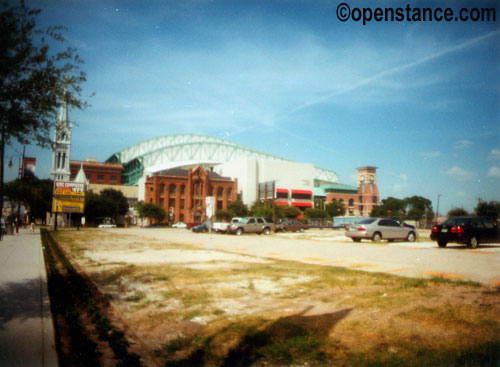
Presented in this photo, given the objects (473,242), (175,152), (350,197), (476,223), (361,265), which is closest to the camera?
(361,265)

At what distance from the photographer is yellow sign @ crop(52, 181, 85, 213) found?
40.7 meters

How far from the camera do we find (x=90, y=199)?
7300cm

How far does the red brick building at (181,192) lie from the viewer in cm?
9138

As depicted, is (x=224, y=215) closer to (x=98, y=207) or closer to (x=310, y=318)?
(x=98, y=207)

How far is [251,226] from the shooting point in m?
37.1

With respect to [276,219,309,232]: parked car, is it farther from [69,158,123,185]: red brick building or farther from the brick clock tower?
[69,158,123,185]: red brick building

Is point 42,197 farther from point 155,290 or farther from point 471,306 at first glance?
point 471,306

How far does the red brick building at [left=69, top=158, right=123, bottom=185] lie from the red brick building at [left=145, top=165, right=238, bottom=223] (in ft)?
131

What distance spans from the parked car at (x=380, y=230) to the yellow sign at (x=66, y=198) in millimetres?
31257

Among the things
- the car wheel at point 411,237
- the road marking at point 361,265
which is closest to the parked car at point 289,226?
the car wheel at point 411,237

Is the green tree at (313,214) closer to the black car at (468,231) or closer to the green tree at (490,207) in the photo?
the green tree at (490,207)

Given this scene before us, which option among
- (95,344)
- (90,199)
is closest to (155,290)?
(95,344)

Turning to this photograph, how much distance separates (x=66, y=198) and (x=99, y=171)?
90.5 meters

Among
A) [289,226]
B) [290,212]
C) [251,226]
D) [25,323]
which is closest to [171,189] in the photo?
[290,212]
